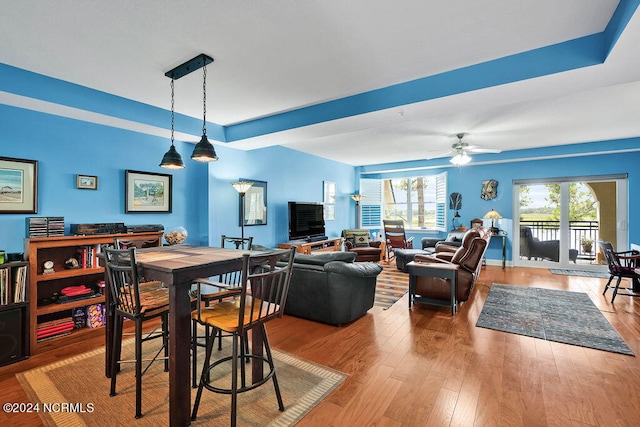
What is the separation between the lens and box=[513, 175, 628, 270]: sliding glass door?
6.16 metres

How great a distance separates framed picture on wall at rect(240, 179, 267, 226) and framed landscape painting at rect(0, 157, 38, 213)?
2.55m

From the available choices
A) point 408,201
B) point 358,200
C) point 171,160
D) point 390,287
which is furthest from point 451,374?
point 408,201

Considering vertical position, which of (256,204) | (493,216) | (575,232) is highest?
(256,204)

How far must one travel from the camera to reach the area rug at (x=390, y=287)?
427 centimetres

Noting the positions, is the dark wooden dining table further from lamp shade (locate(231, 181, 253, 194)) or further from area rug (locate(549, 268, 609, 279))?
area rug (locate(549, 268, 609, 279))

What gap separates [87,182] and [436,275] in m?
4.34

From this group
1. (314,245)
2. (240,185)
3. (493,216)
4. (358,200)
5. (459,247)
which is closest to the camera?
(240,185)

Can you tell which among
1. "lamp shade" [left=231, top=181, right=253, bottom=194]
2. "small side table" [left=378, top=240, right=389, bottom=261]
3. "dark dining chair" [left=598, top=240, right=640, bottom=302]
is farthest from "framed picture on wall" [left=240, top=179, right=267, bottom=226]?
"dark dining chair" [left=598, top=240, right=640, bottom=302]

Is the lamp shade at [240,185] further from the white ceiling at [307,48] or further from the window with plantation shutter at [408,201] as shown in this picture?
the window with plantation shutter at [408,201]

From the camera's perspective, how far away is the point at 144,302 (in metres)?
2.09

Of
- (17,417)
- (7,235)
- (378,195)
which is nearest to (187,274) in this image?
(17,417)

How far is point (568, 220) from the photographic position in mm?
6547

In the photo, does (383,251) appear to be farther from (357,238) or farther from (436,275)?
(436,275)

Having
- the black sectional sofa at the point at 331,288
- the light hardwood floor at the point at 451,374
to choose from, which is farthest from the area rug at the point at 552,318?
the black sectional sofa at the point at 331,288
